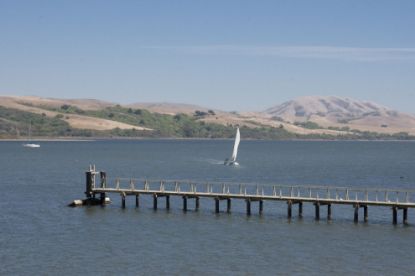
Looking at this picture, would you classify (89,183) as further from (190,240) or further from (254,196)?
(190,240)

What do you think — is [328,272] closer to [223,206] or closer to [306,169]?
[223,206]

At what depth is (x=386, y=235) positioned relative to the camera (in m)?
69.4

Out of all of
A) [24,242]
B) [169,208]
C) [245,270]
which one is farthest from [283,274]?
[169,208]

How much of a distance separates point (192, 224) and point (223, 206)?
15240mm

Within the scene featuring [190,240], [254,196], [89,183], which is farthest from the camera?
[89,183]

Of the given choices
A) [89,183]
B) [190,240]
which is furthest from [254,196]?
[89,183]

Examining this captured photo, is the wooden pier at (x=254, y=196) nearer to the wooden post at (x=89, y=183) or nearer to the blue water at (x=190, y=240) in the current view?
the wooden post at (x=89, y=183)

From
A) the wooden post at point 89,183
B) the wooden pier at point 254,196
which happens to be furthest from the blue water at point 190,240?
the wooden post at point 89,183

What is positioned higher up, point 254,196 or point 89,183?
point 89,183

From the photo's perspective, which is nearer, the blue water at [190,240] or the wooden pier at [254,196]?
the blue water at [190,240]

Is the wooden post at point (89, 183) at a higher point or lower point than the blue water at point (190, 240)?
higher

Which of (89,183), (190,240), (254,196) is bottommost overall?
(190,240)

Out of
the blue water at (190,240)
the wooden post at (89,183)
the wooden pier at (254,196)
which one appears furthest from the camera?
the wooden post at (89,183)

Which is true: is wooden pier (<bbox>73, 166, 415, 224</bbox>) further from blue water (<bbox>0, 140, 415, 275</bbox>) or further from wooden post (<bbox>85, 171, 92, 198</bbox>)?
blue water (<bbox>0, 140, 415, 275</bbox>)
